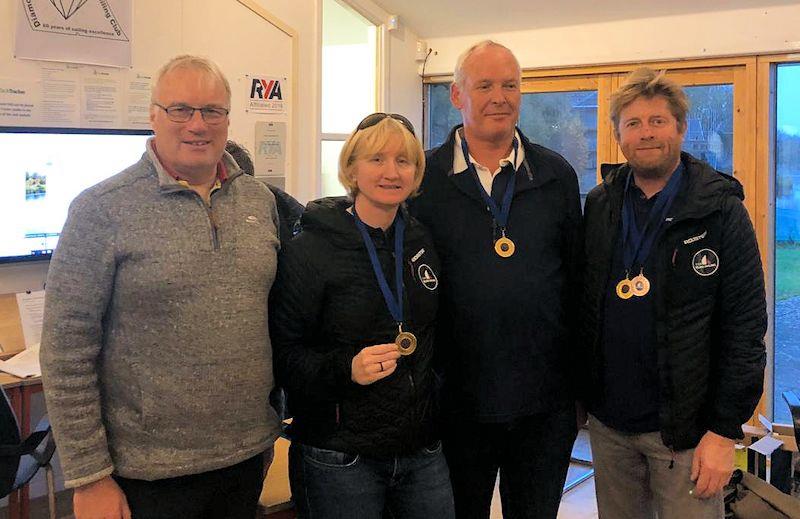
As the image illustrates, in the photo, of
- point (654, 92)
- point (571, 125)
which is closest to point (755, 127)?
point (571, 125)

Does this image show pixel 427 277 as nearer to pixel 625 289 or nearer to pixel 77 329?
pixel 625 289

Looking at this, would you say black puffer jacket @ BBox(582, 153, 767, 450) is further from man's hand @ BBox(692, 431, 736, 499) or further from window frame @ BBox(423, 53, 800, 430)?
window frame @ BBox(423, 53, 800, 430)

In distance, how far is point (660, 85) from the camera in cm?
187

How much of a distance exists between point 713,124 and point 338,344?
11.9 ft

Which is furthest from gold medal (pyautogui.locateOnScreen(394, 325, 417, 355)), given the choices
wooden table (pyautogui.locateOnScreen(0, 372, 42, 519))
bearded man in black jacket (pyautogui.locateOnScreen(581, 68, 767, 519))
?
wooden table (pyautogui.locateOnScreen(0, 372, 42, 519))

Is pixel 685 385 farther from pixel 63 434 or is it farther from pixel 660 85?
pixel 63 434

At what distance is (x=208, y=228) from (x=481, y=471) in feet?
3.15

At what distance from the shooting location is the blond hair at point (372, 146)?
1.62 meters

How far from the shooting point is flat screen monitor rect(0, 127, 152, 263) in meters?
2.79

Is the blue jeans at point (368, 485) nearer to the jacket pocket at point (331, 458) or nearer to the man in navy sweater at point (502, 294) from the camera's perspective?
the jacket pocket at point (331, 458)

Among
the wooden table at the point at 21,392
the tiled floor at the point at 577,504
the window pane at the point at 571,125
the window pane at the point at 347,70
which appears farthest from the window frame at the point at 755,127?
the wooden table at the point at 21,392

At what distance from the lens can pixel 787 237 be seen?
4.36 metres

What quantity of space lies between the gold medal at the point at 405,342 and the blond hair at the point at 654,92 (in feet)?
2.80

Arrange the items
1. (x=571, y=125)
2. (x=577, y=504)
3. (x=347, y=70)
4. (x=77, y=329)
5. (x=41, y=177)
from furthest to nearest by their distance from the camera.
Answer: (x=347, y=70) < (x=571, y=125) < (x=577, y=504) < (x=41, y=177) < (x=77, y=329)
